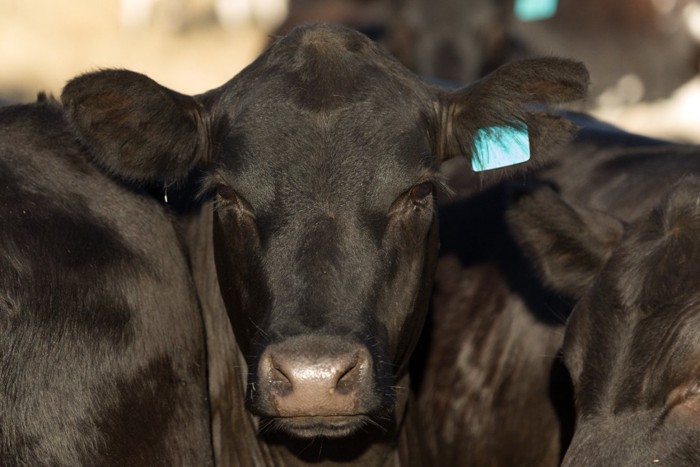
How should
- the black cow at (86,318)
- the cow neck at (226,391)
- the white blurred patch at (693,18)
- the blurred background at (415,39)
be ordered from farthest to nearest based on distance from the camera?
the white blurred patch at (693,18)
the blurred background at (415,39)
the cow neck at (226,391)
the black cow at (86,318)

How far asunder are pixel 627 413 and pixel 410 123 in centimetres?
133

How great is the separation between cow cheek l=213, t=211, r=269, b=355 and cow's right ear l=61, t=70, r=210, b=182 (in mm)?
290

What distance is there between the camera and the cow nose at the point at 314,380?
4.11 meters

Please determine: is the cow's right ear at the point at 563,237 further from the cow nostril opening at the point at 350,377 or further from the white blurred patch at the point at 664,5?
the white blurred patch at the point at 664,5

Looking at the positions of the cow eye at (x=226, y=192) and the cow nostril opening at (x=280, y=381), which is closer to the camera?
the cow nostril opening at (x=280, y=381)

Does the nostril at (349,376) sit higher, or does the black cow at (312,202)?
the black cow at (312,202)

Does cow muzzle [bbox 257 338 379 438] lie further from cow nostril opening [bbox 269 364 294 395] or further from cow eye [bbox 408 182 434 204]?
cow eye [bbox 408 182 434 204]

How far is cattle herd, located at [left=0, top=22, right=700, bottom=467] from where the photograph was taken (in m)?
4.34

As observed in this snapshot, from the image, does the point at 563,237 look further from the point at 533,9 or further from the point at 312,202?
the point at 533,9

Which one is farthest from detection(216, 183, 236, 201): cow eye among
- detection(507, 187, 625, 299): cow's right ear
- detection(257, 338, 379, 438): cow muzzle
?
detection(507, 187, 625, 299): cow's right ear

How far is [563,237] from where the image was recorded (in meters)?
5.19

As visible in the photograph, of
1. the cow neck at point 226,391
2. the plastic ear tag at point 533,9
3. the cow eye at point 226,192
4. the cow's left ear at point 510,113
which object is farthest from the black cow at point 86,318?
the plastic ear tag at point 533,9

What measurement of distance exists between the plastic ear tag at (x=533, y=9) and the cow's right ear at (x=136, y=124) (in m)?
8.91

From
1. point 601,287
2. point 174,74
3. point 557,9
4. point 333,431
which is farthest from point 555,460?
point 174,74
